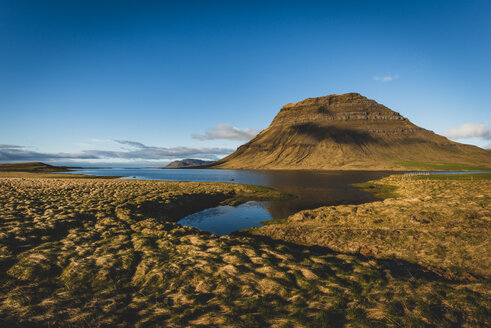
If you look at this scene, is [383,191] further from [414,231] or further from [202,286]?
[202,286]

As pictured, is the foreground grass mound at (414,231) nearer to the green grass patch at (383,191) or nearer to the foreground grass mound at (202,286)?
the foreground grass mound at (202,286)

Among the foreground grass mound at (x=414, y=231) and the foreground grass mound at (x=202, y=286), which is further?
the foreground grass mound at (x=414, y=231)

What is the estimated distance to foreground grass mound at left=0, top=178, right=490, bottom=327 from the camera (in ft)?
22.0

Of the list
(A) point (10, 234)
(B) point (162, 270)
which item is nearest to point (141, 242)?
(B) point (162, 270)

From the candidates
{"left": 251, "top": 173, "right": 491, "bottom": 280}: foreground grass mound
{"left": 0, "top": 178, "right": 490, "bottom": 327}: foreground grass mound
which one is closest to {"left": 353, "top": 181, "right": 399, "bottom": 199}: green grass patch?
{"left": 251, "top": 173, "right": 491, "bottom": 280}: foreground grass mound

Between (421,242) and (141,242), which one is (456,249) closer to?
(421,242)

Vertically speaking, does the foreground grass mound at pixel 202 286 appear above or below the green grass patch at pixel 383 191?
above

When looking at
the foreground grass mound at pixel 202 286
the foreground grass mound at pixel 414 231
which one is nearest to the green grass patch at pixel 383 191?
the foreground grass mound at pixel 414 231

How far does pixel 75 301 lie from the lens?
7.61 meters

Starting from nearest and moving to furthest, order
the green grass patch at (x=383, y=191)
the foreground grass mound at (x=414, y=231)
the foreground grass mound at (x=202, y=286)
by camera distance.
→ the foreground grass mound at (x=202, y=286) → the foreground grass mound at (x=414, y=231) → the green grass patch at (x=383, y=191)

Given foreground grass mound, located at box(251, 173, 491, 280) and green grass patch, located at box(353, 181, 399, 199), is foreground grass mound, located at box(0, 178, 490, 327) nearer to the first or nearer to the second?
foreground grass mound, located at box(251, 173, 491, 280)

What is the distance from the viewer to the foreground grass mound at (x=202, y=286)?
670 centimetres

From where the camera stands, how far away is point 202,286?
8.69 meters

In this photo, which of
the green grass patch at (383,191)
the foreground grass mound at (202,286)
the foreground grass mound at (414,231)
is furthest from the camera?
the green grass patch at (383,191)
